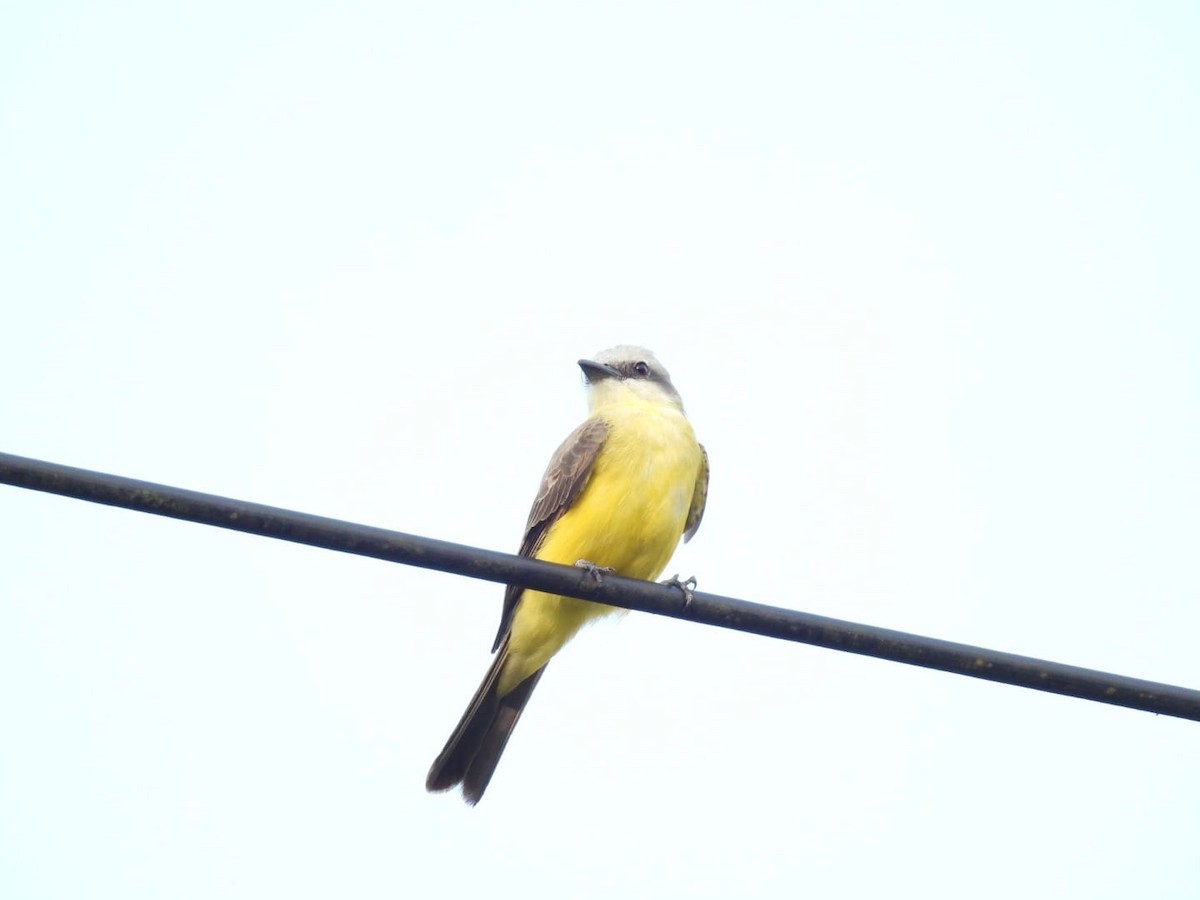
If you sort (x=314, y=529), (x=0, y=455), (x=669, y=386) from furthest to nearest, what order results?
(x=669, y=386) < (x=314, y=529) < (x=0, y=455)

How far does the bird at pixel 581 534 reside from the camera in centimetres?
622

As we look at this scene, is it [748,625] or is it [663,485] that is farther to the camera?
[663,485]

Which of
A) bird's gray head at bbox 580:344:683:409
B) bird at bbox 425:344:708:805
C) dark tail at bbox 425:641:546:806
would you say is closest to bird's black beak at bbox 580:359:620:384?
bird's gray head at bbox 580:344:683:409

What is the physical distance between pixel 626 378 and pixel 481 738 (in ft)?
7.44

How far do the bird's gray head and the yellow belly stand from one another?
2.53ft

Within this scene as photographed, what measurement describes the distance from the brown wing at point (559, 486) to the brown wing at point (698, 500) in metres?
0.77

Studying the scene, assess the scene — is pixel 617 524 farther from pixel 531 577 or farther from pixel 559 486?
pixel 531 577

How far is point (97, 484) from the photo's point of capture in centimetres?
333

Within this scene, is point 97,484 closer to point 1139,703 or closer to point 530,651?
point 1139,703

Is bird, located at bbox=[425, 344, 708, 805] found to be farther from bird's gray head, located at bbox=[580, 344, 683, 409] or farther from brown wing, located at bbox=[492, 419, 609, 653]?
bird's gray head, located at bbox=[580, 344, 683, 409]

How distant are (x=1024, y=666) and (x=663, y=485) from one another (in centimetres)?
292

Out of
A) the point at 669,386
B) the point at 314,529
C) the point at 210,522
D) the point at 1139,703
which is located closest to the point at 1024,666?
the point at 1139,703

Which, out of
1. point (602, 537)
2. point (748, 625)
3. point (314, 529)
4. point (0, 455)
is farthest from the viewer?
point (602, 537)

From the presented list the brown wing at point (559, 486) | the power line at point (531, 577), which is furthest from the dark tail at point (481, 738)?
the power line at point (531, 577)
